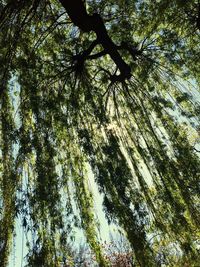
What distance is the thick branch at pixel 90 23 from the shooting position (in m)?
3.53

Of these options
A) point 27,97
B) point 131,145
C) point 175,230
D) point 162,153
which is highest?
point 27,97

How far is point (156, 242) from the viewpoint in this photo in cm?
316

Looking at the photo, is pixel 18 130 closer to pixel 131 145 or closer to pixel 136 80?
pixel 131 145

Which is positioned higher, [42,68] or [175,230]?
[42,68]

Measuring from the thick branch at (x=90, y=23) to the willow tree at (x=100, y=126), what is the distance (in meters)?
0.01

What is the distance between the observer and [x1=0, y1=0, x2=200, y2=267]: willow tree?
9.46 feet

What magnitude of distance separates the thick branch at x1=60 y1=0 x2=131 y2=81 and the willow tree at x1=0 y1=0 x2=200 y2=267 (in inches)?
0.5

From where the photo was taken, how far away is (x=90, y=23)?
3.80 m

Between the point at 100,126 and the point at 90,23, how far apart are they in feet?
4.57

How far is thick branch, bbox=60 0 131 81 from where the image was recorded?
11.6 feet

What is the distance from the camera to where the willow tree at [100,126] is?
288 centimetres

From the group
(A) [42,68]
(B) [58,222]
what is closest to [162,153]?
(B) [58,222]

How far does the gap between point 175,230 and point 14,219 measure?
161 centimetres

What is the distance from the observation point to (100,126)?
4.21 m
